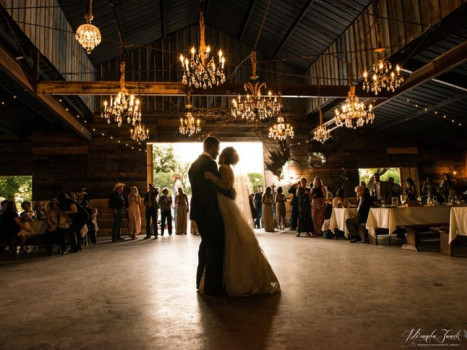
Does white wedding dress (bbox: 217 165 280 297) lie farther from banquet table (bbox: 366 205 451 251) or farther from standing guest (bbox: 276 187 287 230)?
standing guest (bbox: 276 187 287 230)

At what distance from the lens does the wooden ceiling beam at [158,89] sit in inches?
303

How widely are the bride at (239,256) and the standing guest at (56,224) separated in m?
4.88

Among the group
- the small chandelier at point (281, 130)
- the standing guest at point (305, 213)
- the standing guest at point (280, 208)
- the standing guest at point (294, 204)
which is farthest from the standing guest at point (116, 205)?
the standing guest at point (294, 204)

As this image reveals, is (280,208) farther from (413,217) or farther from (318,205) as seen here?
(413,217)

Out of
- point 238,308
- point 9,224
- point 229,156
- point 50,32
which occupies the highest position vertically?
point 50,32

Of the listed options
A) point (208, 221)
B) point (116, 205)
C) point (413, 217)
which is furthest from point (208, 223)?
point (116, 205)

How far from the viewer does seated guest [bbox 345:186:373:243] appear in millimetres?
6828

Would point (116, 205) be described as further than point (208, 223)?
Yes

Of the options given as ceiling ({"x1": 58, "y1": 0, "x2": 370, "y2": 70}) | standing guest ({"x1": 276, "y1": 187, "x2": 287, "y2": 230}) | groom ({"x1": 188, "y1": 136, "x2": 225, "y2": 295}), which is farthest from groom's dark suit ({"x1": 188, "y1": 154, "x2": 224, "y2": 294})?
standing guest ({"x1": 276, "y1": 187, "x2": 287, "y2": 230})

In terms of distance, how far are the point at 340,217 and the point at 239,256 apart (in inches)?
204

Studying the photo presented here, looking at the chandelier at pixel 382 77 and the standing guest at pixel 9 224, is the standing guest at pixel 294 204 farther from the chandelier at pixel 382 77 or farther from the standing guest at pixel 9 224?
the standing guest at pixel 9 224

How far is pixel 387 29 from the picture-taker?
786 cm

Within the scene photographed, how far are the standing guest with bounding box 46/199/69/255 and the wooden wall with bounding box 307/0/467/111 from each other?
705cm

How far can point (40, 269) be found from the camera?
5066 millimetres
